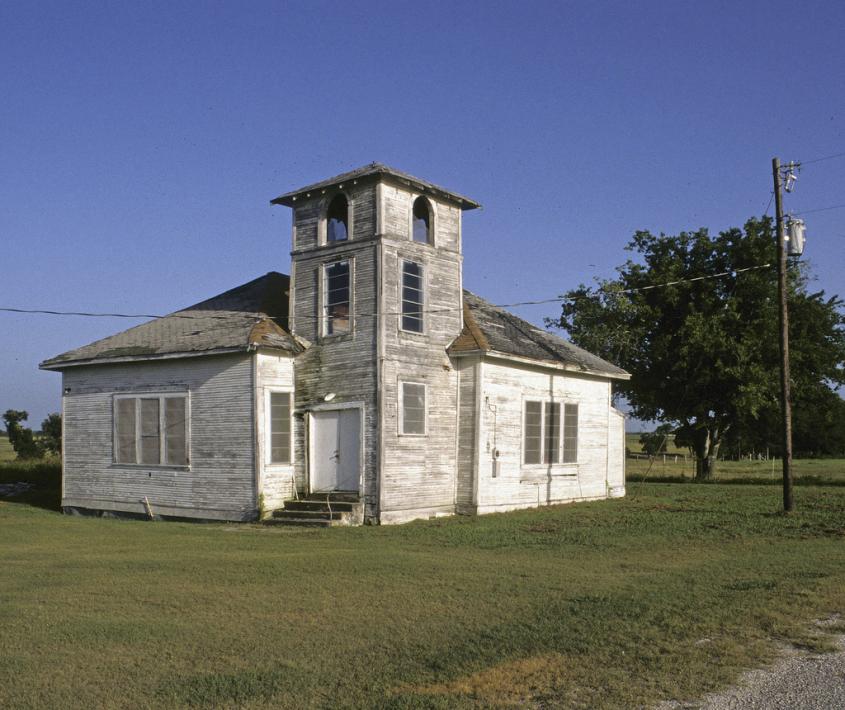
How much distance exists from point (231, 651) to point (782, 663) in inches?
183

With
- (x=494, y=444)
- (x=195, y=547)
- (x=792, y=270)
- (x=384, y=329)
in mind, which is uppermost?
(x=792, y=270)

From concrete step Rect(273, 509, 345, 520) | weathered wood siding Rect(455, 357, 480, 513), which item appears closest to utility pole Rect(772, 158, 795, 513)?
weathered wood siding Rect(455, 357, 480, 513)

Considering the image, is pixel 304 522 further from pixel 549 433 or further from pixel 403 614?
pixel 403 614

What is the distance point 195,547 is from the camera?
14.9m

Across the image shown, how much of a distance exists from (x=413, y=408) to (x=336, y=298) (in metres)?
3.16

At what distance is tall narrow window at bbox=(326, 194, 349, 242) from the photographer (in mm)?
20484

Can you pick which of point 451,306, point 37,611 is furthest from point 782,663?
point 451,306

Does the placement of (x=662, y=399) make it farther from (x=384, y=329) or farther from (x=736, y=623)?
(x=736, y=623)

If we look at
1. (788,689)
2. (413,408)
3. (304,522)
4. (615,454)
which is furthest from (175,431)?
(788,689)

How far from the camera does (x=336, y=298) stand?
2014cm

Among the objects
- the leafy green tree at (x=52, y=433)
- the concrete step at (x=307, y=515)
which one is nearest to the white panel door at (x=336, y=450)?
the concrete step at (x=307, y=515)

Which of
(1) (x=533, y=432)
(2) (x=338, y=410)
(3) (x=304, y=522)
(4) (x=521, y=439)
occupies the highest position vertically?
(2) (x=338, y=410)

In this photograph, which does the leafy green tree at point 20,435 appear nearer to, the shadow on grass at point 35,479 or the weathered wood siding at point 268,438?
the shadow on grass at point 35,479

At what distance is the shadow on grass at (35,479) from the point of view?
86.3 feet
